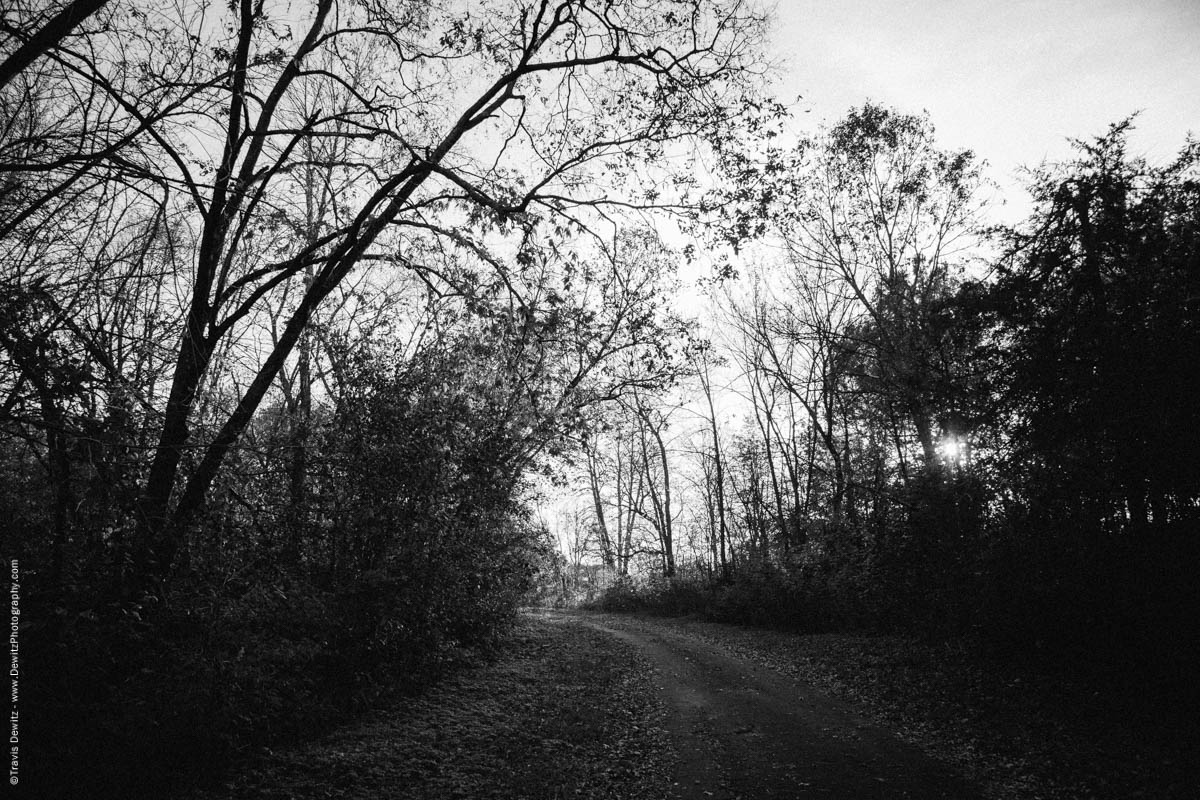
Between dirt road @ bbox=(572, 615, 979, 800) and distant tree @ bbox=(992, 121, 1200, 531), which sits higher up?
distant tree @ bbox=(992, 121, 1200, 531)

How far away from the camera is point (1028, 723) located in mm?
6723

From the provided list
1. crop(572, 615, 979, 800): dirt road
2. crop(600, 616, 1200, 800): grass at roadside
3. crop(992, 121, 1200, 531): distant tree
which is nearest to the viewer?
crop(600, 616, 1200, 800): grass at roadside

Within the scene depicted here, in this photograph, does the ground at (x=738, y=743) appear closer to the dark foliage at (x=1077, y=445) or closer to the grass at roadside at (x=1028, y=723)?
the grass at roadside at (x=1028, y=723)

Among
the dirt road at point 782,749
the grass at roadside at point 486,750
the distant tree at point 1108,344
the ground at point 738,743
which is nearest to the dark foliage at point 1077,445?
the distant tree at point 1108,344

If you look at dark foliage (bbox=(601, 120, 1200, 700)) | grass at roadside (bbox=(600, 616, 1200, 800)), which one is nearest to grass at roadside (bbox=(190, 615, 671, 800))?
grass at roadside (bbox=(600, 616, 1200, 800))

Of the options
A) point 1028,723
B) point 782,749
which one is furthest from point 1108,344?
point 782,749

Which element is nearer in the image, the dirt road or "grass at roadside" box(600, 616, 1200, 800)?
"grass at roadside" box(600, 616, 1200, 800)

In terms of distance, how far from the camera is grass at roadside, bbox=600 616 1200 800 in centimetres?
525

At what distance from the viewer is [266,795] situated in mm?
4809

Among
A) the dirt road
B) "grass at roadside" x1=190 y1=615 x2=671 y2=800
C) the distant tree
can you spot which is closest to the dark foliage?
the distant tree

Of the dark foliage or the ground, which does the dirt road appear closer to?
the ground

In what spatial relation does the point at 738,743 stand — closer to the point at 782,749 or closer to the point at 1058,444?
the point at 782,749

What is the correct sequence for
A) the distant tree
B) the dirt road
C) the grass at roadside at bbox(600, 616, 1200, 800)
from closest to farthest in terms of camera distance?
1. the grass at roadside at bbox(600, 616, 1200, 800)
2. the dirt road
3. the distant tree

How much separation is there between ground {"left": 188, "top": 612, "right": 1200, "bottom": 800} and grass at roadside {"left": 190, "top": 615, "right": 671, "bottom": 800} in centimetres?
2
